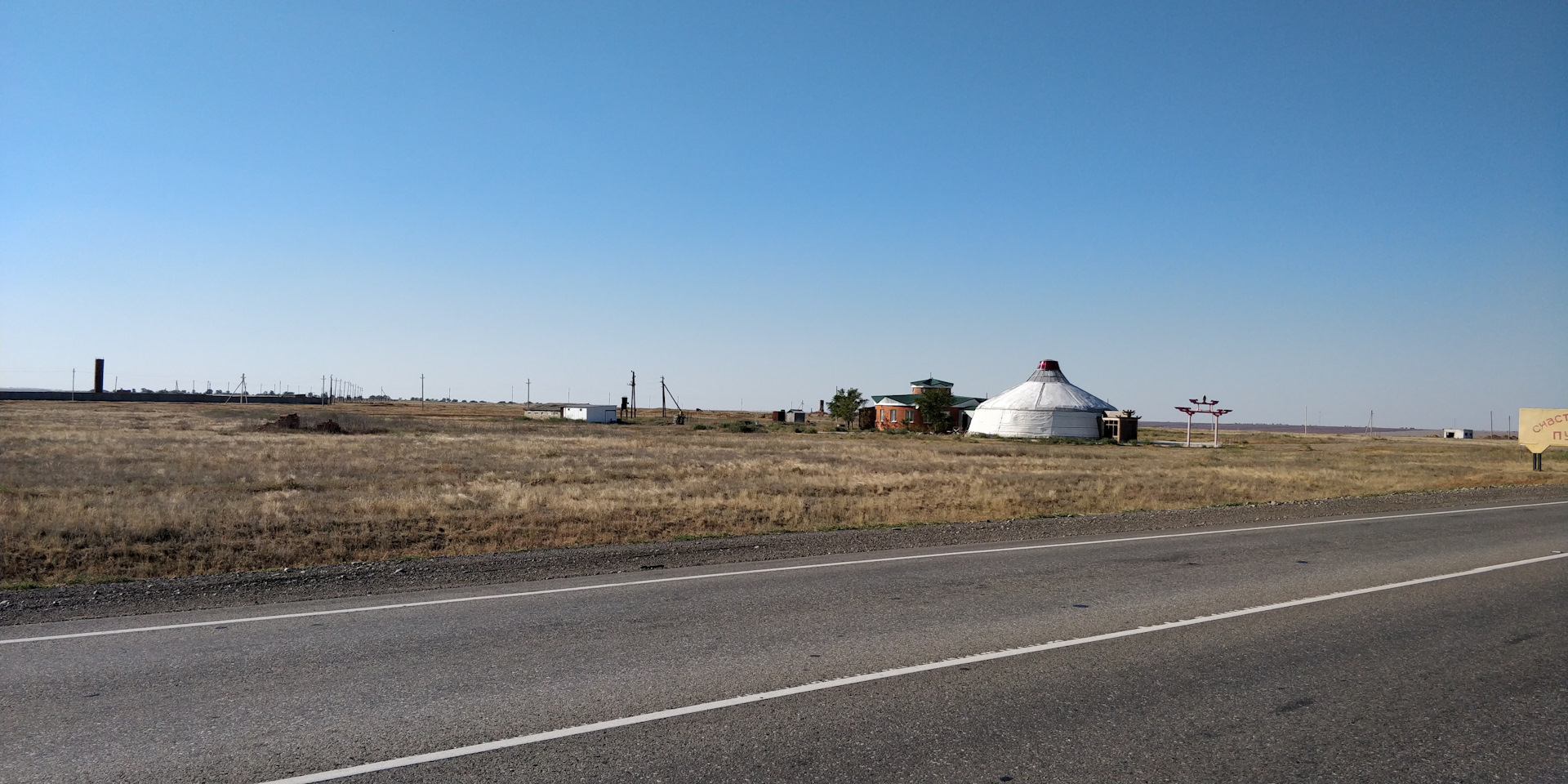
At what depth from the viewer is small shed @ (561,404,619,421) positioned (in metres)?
101

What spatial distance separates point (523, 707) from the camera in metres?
6.01

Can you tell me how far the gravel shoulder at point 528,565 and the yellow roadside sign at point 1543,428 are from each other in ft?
70.8

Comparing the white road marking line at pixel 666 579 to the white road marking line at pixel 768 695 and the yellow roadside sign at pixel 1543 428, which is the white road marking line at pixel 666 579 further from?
the yellow roadside sign at pixel 1543 428

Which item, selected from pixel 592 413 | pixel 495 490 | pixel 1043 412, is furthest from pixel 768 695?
pixel 592 413

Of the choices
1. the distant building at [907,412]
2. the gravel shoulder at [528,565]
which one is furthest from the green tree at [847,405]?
the gravel shoulder at [528,565]

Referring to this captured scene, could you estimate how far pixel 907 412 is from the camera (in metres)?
96.6

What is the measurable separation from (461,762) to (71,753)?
220 centimetres

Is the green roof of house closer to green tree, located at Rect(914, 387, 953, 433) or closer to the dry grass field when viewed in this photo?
green tree, located at Rect(914, 387, 953, 433)

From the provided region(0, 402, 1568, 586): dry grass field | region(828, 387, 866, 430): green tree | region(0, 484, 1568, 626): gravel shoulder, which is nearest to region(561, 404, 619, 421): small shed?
region(828, 387, 866, 430): green tree

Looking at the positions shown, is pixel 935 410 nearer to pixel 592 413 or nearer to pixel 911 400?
pixel 911 400

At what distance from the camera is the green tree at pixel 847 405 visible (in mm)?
103125

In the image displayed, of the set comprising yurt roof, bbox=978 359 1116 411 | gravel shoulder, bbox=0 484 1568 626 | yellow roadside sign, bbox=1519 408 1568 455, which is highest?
yurt roof, bbox=978 359 1116 411

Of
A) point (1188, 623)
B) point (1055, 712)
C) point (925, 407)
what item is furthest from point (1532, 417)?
point (925, 407)

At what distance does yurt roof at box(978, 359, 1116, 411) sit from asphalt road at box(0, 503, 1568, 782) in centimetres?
7018
